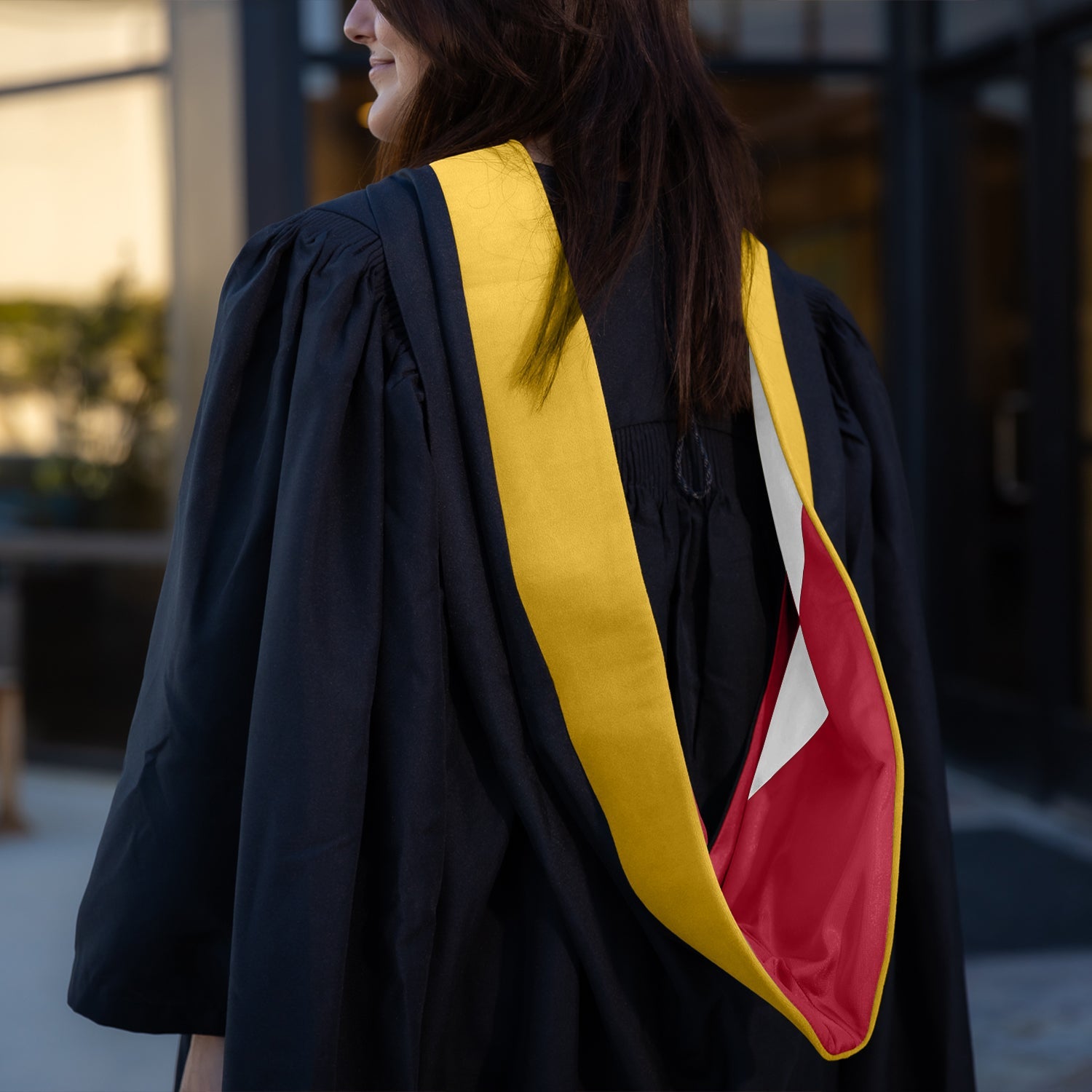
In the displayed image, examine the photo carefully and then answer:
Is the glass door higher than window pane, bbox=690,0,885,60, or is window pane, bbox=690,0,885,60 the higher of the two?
window pane, bbox=690,0,885,60

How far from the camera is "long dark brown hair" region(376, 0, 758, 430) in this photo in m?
1.02

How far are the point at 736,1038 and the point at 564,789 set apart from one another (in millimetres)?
299

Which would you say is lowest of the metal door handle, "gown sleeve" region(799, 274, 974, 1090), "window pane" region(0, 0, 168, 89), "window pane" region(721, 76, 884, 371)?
"gown sleeve" region(799, 274, 974, 1090)

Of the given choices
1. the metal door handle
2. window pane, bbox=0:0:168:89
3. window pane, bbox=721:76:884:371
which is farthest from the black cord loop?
window pane, bbox=0:0:168:89

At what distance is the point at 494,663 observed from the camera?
955 mm

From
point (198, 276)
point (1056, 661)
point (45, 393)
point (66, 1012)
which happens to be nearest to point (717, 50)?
point (198, 276)

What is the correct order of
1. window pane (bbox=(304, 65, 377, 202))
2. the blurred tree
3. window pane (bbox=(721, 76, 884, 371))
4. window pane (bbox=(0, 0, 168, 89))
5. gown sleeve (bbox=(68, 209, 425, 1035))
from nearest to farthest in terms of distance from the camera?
gown sleeve (bbox=(68, 209, 425, 1035))
window pane (bbox=(304, 65, 377, 202))
window pane (bbox=(0, 0, 168, 89))
the blurred tree
window pane (bbox=(721, 76, 884, 371))

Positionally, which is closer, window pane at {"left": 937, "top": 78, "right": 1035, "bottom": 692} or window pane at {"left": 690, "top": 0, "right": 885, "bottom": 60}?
window pane at {"left": 937, "top": 78, "right": 1035, "bottom": 692}

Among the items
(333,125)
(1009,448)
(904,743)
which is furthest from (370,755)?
(1009,448)

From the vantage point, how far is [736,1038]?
3.45 ft

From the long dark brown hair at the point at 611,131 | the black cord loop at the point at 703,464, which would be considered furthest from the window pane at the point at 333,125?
the black cord loop at the point at 703,464

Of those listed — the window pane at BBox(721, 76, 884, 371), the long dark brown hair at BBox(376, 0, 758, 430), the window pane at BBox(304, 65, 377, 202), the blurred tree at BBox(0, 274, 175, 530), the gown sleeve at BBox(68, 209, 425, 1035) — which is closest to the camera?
the gown sleeve at BBox(68, 209, 425, 1035)

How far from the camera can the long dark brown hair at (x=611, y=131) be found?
40.1 inches

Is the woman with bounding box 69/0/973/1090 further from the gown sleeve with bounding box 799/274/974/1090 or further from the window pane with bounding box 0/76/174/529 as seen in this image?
the window pane with bounding box 0/76/174/529
